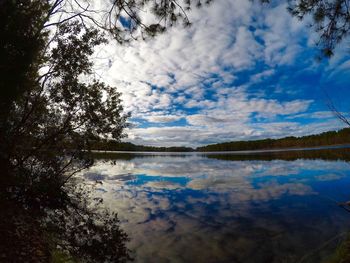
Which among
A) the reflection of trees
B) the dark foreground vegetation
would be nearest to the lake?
the dark foreground vegetation

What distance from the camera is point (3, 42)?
8031 mm

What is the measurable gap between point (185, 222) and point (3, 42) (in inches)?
404

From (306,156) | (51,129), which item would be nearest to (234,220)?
(51,129)

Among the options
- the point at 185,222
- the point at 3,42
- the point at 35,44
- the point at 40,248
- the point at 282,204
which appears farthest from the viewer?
the point at 282,204

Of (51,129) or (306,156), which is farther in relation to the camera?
(306,156)

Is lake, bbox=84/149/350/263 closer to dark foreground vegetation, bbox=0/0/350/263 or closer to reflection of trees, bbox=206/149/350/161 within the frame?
dark foreground vegetation, bbox=0/0/350/263

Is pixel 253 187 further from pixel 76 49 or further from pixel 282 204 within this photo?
pixel 76 49

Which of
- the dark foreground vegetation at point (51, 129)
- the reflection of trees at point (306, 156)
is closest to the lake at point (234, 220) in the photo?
the dark foreground vegetation at point (51, 129)

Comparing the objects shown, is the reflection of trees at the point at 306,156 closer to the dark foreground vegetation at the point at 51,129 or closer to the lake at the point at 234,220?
the lake at the point at 234,220

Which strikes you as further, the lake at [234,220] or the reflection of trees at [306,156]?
the reflection of trees at [306,156]

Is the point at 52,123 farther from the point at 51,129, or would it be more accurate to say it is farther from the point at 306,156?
the point at 306,156

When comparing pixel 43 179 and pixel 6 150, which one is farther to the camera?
pixel 43 179

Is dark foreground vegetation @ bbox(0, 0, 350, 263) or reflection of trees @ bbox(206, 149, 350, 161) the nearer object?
dark foreground vegetation @ bbox(0, 0, 350, 263)

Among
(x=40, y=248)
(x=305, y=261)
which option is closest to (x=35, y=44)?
(x=40, y=248)
